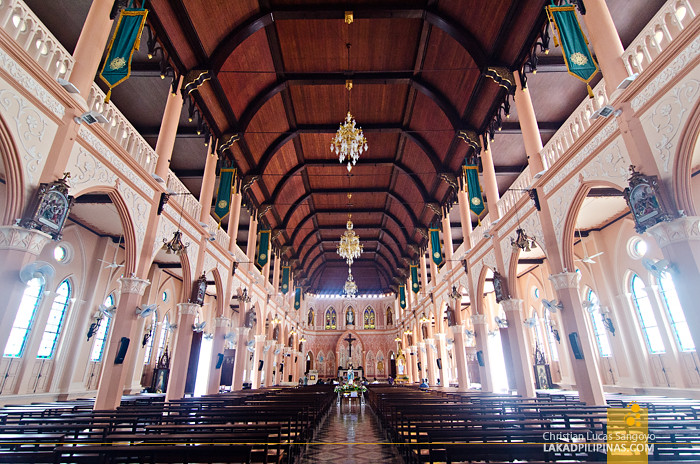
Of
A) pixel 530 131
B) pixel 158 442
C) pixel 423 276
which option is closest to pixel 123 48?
pixel 158 442

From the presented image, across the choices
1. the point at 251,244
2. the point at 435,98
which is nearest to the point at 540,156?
the point at 435,98

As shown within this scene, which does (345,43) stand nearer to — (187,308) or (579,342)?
(187,308)

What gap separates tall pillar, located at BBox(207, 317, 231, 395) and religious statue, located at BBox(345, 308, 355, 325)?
27042 millimetres

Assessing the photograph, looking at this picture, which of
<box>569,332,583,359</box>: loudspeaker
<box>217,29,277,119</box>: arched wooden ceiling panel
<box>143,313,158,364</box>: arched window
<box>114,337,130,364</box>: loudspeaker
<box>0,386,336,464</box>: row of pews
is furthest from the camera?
<box>143,313,158,364</box>: arched window

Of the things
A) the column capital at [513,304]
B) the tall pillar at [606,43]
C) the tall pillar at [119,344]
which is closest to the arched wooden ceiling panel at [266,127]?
the tall pillar at [119,344]

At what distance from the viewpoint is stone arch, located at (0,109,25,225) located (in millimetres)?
5285

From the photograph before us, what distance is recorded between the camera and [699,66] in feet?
17.1

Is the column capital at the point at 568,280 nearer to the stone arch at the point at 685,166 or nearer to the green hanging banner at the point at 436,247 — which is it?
the stone arch at the point at 685,166

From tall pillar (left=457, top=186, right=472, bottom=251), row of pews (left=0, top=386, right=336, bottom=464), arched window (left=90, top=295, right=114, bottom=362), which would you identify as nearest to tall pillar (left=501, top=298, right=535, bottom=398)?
tall pillar (left=457, top=186, right=472, bottom=251)

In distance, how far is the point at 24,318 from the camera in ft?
36.8

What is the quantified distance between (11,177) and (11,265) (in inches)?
53.8

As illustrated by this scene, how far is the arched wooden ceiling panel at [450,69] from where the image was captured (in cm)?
1160

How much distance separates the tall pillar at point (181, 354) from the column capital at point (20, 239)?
19.2ft

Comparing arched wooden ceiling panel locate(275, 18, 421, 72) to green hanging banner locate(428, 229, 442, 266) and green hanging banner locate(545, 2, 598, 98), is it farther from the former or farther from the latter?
green hanging banner locate(428, 229, 442, 266)
